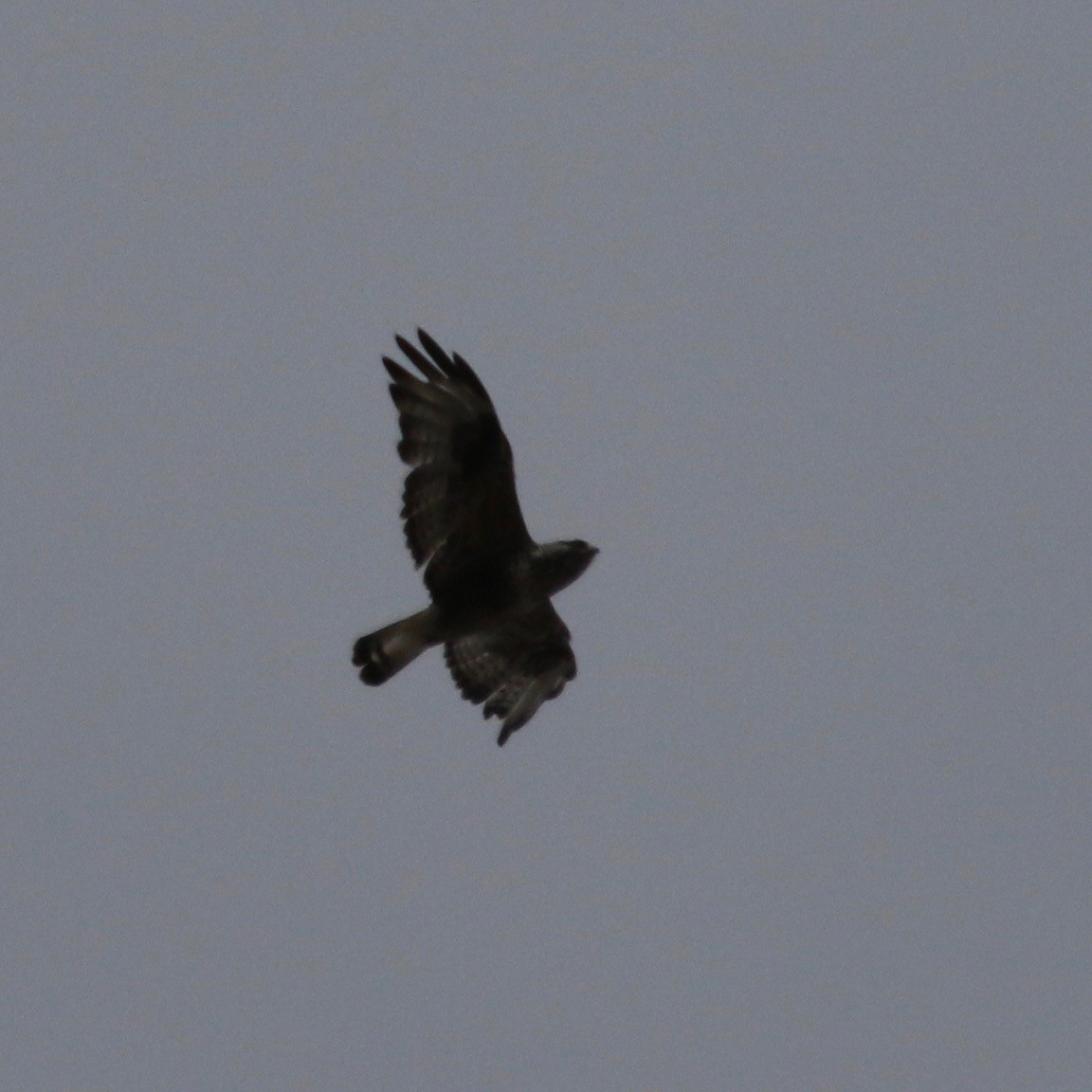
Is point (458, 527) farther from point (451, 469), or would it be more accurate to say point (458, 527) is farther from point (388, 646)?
point (388, 646)

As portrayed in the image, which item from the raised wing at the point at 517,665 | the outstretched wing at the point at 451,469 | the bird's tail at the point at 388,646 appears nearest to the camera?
the outstretched wing at the point at 451,469

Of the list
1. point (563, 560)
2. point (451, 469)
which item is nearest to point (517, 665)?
point (563, 560)

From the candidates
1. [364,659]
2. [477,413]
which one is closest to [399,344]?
[477,413]

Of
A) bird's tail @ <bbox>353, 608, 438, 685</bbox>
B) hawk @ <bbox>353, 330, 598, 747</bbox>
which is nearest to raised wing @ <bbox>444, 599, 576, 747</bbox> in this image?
hawk @ <bbox>353, 330, 598, 747</bbox>

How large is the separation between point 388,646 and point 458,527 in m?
0.92

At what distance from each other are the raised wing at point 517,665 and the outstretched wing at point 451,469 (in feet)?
2.99

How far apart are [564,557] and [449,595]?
31.5 inches

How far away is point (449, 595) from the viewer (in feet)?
63.3

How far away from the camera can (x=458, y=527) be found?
1917 centimetres

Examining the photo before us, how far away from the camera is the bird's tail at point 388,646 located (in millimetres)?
19250

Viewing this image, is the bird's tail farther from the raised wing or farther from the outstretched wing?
the raised wing

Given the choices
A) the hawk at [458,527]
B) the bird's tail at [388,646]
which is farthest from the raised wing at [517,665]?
the bird's tail at [388,646]

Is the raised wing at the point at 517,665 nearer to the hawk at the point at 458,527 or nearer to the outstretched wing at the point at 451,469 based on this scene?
the hawk at the point at 458,527

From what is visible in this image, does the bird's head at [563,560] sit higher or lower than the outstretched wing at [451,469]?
lower
